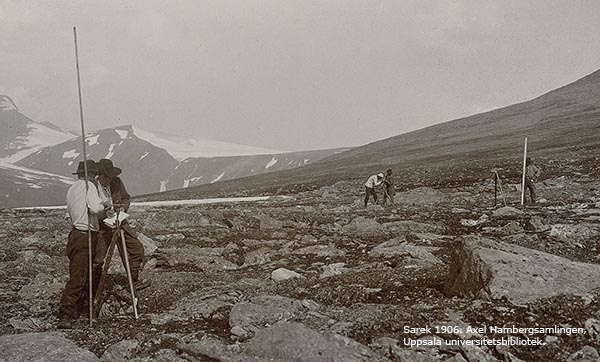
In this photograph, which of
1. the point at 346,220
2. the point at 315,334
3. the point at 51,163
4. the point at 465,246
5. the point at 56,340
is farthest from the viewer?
the point at 51,163

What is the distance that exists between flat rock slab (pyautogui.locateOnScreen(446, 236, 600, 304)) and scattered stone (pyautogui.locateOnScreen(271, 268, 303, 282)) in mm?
2775

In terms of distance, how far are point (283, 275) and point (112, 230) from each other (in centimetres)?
283

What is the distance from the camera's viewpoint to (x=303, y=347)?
17.7ft

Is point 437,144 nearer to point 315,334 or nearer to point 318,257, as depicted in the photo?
point 318,257

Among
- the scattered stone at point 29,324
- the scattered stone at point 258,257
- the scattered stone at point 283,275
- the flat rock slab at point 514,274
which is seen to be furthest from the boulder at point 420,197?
the scattered stone at point 29,324

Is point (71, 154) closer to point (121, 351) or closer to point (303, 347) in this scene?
point (121, 351)

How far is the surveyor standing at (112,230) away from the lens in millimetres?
8062

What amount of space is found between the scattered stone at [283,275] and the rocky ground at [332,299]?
3 centimetres

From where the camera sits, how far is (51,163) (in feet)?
610

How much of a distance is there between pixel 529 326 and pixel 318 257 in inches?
216

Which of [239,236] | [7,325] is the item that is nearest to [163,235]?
[239,236]

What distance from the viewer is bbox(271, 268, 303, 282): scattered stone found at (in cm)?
899

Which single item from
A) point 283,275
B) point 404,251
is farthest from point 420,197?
point 283,275

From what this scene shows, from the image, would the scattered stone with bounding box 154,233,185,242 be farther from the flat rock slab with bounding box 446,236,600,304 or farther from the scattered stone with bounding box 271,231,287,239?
the flat rock slab with bounding box 446,236,600,304
